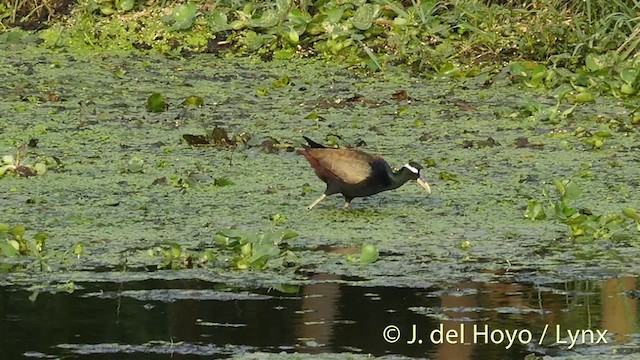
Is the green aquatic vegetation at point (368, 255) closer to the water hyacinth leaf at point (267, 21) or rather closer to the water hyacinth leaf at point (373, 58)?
the water hyacinth leaf at point (373, 58)

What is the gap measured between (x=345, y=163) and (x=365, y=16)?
13.7 feet

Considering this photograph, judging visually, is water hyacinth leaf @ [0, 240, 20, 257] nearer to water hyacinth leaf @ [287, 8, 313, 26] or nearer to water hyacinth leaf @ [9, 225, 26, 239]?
water hyacinth leaf @ [9, 225, 26, 239]

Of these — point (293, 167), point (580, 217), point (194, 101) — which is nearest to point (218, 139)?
point (293, 167)

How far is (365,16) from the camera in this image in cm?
1146

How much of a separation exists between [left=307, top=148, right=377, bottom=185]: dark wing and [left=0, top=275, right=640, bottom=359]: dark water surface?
121cm

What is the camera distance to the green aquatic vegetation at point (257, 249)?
20.6 ft

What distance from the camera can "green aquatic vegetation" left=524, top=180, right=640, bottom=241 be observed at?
6.79 m

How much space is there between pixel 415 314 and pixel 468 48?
18.4 feet

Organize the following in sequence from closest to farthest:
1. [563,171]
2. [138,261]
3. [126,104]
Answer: [138,261]
[563,171]
[126,104]

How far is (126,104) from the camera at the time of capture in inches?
394

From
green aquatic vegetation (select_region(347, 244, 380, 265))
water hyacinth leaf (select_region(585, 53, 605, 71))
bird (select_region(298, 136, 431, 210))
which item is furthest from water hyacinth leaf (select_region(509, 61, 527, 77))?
green aquatic vegetation (select_region(347, 244, 380, 265))

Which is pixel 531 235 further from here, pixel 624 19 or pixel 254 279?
pixel 624 19

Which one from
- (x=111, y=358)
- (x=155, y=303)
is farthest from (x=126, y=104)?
(x=111, y=358)

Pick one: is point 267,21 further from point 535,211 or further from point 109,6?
point 535,211
